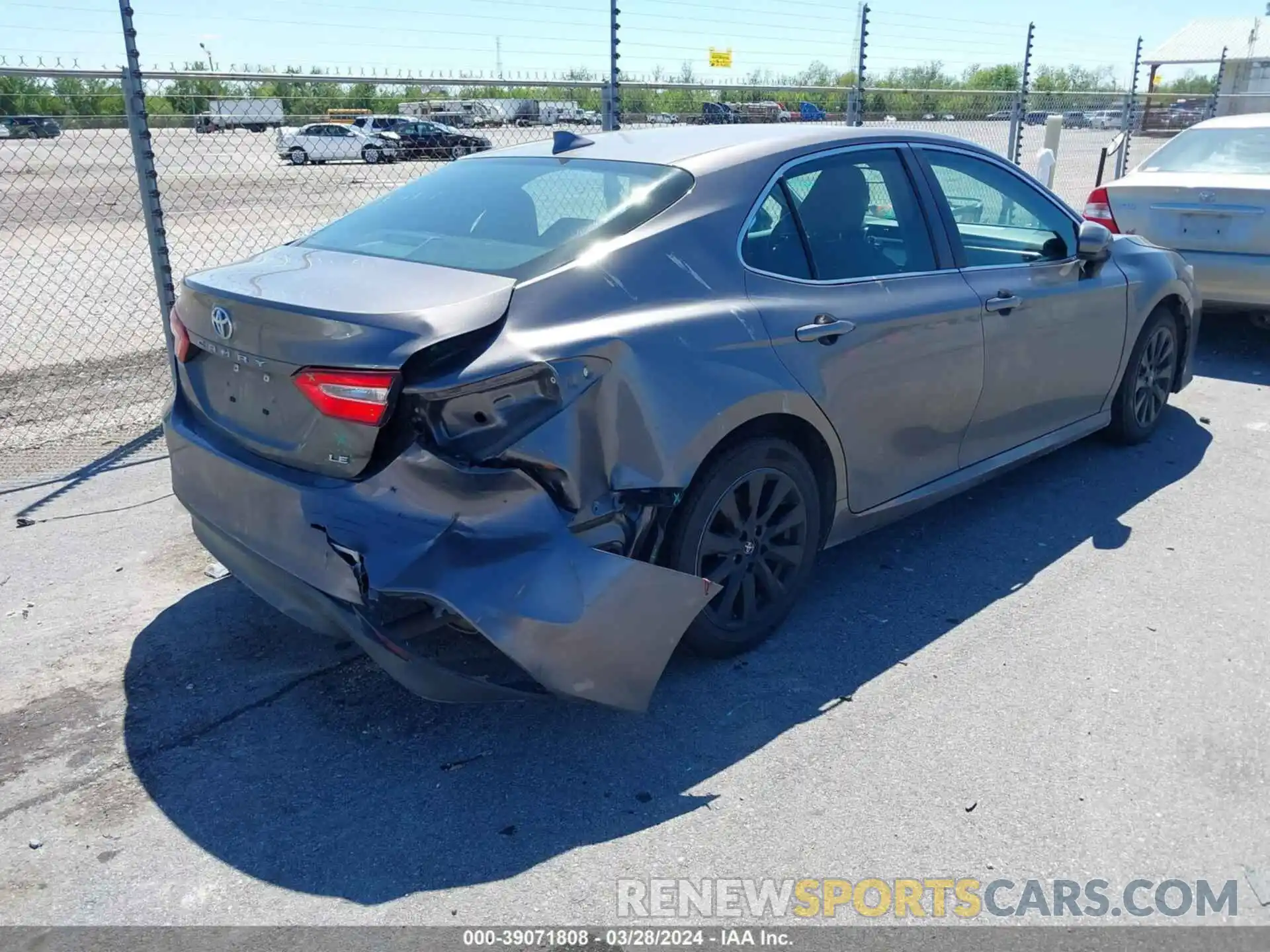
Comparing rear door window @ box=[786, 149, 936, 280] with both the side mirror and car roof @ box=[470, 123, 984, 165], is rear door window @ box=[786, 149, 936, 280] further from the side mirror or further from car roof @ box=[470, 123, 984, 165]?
the side mirror

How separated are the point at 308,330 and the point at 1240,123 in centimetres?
824

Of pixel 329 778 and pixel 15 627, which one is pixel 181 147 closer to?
pixel 15 627

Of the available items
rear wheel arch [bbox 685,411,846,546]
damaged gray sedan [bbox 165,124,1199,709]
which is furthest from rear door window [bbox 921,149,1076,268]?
rear wheel arch [bbox 685,411,846,546]

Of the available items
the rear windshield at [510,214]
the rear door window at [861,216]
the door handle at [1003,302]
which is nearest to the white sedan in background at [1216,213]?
the door handle at [1003,302]

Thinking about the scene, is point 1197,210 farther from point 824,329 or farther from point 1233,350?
point 824,329

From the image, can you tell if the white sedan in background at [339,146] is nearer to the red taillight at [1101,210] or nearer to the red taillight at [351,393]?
the red taillight at [1101,210]

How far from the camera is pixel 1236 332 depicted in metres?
8.70

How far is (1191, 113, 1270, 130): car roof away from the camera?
8250mm

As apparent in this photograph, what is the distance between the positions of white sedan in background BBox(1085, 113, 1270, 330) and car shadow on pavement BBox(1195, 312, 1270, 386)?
305mm

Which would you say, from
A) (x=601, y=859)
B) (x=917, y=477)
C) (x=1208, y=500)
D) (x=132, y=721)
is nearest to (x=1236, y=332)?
(x=1208, y=500)

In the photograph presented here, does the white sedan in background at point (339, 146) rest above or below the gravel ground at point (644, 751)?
above

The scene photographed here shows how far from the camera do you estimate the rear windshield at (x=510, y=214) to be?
3.34m

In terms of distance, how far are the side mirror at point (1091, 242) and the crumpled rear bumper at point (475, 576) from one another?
2987mm

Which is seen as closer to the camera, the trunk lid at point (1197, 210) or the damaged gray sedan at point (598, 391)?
the damaged gray sedan at point (598, 391)
